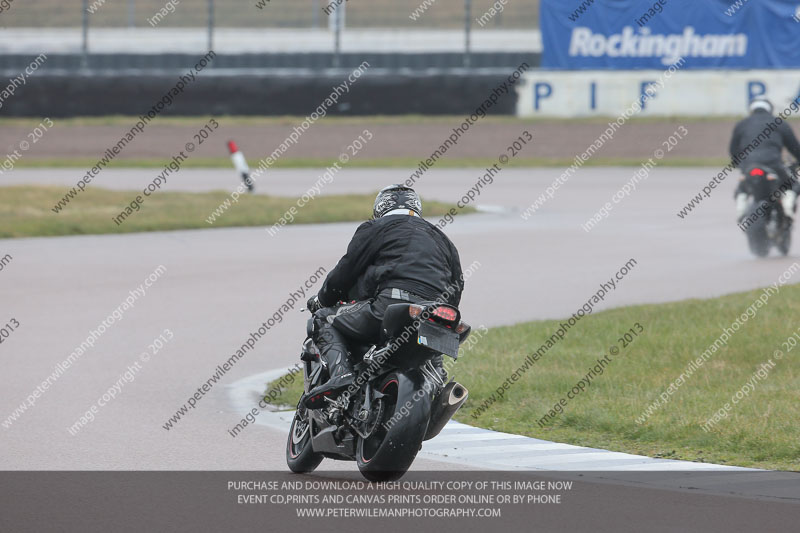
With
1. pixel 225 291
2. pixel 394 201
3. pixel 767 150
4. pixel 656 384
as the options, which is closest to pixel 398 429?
→ pixel 394 201

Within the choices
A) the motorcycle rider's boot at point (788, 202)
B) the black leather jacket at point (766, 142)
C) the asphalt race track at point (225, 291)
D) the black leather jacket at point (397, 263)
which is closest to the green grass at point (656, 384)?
the asphalt race track at point (225, 291)

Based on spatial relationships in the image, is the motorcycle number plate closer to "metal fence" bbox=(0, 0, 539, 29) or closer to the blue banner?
the blue banner

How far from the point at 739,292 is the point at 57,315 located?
6.83 metres

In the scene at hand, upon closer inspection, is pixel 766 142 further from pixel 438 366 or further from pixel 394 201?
pixel 438 366

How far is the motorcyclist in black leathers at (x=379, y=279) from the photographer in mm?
7164

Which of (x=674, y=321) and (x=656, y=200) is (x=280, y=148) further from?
(x=674, y=321)

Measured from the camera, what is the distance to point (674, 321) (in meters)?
11.9

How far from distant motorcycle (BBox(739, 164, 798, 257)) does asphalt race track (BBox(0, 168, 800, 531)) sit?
0.29m

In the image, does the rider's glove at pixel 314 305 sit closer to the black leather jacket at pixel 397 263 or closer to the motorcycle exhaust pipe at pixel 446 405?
the black leather jacket at pixel 397 263

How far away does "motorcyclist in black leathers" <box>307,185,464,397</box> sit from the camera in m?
7.16

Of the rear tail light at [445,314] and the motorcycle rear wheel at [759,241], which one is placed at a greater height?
the rear tail light at [445,314]

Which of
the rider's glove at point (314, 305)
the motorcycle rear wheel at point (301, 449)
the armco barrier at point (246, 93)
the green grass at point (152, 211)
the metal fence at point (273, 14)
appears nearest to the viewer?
the motorcycle rear wheel at point (301, 449)

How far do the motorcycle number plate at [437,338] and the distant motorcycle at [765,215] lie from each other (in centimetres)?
1104

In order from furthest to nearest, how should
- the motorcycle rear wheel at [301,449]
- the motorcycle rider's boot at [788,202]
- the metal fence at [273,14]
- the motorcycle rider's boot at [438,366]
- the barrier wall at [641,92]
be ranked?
1. the metal fence at [273,14]
2. the barrier wall at [641,92]
3. the motorcycle rider's boot at [788,202]
4. the motorcycle rear wheel at [301,449]
5. the motorcycle rider's boot at [438,366]
